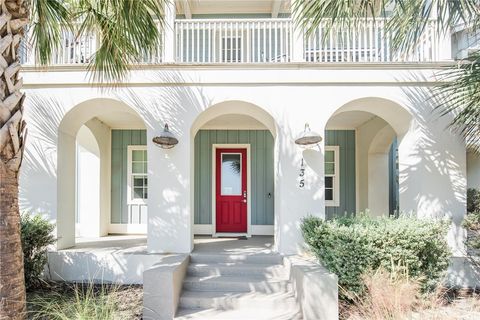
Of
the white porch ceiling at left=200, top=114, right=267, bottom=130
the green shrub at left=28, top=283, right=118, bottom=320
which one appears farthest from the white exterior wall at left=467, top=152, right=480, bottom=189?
the green shrub at left=28, top=283, right=118, bottom=320

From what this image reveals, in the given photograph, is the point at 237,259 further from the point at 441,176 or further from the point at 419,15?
the point at 419,15

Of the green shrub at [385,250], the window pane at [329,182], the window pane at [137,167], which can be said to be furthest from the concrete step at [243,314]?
the window pane at [137,167]

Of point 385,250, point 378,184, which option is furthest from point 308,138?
point 378,184

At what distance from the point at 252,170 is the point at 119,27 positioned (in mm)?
5558

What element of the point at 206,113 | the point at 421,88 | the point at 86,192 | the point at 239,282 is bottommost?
the point at 239,282

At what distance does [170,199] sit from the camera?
6695 mm

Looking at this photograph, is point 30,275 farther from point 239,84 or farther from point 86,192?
point 239,84

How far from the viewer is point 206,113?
23.5 feet

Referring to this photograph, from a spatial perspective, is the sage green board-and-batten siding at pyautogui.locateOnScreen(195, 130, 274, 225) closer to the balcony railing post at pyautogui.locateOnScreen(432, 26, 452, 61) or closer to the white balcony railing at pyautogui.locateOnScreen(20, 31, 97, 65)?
the white balcony railing at pyautogui.locateOnScreen(20, 31, 97, 65)

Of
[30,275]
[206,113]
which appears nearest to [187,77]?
[206,113]

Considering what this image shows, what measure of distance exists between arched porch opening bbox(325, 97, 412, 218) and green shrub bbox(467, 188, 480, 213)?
5.50ft

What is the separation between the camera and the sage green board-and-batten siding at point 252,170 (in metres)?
9.63

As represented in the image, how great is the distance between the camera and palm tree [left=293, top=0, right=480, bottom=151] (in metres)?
4.61

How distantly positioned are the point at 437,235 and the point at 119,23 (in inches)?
254
